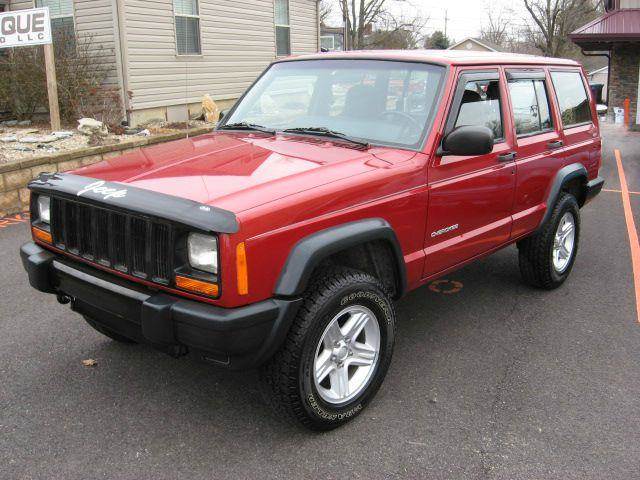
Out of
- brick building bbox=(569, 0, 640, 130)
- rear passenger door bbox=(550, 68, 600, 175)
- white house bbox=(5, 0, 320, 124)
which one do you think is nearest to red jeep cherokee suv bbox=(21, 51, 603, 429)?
rear passenger door bbox=(550, 68, 600, 175)

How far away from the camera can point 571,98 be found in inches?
203

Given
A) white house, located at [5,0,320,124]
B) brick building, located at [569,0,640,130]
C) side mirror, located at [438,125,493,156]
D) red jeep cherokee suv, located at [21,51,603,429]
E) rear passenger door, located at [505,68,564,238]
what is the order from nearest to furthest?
red jeep cherokee suv, located at [21,51,603,429] < side mirror, located at [438,125,493,156] < rear passenger door, located at [505,68,564,238] < white house, located at [5,0,320,124] < brick building, located at [569,0,640,130]

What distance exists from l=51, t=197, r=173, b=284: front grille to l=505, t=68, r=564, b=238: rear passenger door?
8.69 ft

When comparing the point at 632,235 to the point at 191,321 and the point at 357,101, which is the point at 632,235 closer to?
the point at 357,101

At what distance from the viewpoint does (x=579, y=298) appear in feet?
16.3

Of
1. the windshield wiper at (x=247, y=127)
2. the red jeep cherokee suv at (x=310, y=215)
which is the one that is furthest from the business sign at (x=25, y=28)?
the windshield wiper at (x=247, y=127)

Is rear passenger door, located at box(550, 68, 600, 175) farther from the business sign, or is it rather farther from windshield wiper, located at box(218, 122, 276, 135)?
the business sign

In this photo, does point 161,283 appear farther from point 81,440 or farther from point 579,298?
point 579,298

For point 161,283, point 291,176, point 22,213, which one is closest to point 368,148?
point 291,176

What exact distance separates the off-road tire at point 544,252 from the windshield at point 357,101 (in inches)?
68.3

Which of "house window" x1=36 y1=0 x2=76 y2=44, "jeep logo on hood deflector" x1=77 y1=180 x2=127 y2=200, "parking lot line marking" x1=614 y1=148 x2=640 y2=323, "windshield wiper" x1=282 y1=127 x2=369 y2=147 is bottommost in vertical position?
"parking lot line marking" x1=614 y1=148 x2=640 y2=323

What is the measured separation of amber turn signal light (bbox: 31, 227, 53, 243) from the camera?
3.22 m

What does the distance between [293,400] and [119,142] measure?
7960 mm

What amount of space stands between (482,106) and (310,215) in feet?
5.85
